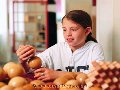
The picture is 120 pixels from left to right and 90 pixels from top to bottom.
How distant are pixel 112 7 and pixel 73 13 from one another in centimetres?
44

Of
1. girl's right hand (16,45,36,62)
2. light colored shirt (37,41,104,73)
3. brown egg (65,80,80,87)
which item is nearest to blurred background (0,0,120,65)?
light colored shirt (37,41,104,73)

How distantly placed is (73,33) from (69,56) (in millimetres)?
218

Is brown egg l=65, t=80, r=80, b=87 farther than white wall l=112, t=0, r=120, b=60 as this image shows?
No

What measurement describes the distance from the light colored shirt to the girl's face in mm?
50

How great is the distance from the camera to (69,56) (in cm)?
162

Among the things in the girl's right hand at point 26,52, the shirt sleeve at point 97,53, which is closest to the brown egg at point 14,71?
the girl's right hand at point 26,52

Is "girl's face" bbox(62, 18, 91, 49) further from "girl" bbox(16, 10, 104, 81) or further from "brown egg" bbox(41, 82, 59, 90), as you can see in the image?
"brown egg" bbox(41, 82, 59, 90)

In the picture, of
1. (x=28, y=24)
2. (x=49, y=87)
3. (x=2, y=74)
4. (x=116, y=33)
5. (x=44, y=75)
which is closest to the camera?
(x=49, y=87)

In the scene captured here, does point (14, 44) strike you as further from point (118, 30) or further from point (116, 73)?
point (116, 73)

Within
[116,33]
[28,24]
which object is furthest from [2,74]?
[28,24]

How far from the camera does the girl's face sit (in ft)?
4.66

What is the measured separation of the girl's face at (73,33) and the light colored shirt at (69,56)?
0.16 feet

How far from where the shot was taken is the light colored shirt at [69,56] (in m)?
1.56

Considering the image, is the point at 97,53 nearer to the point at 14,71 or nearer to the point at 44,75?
the point at 44,75
